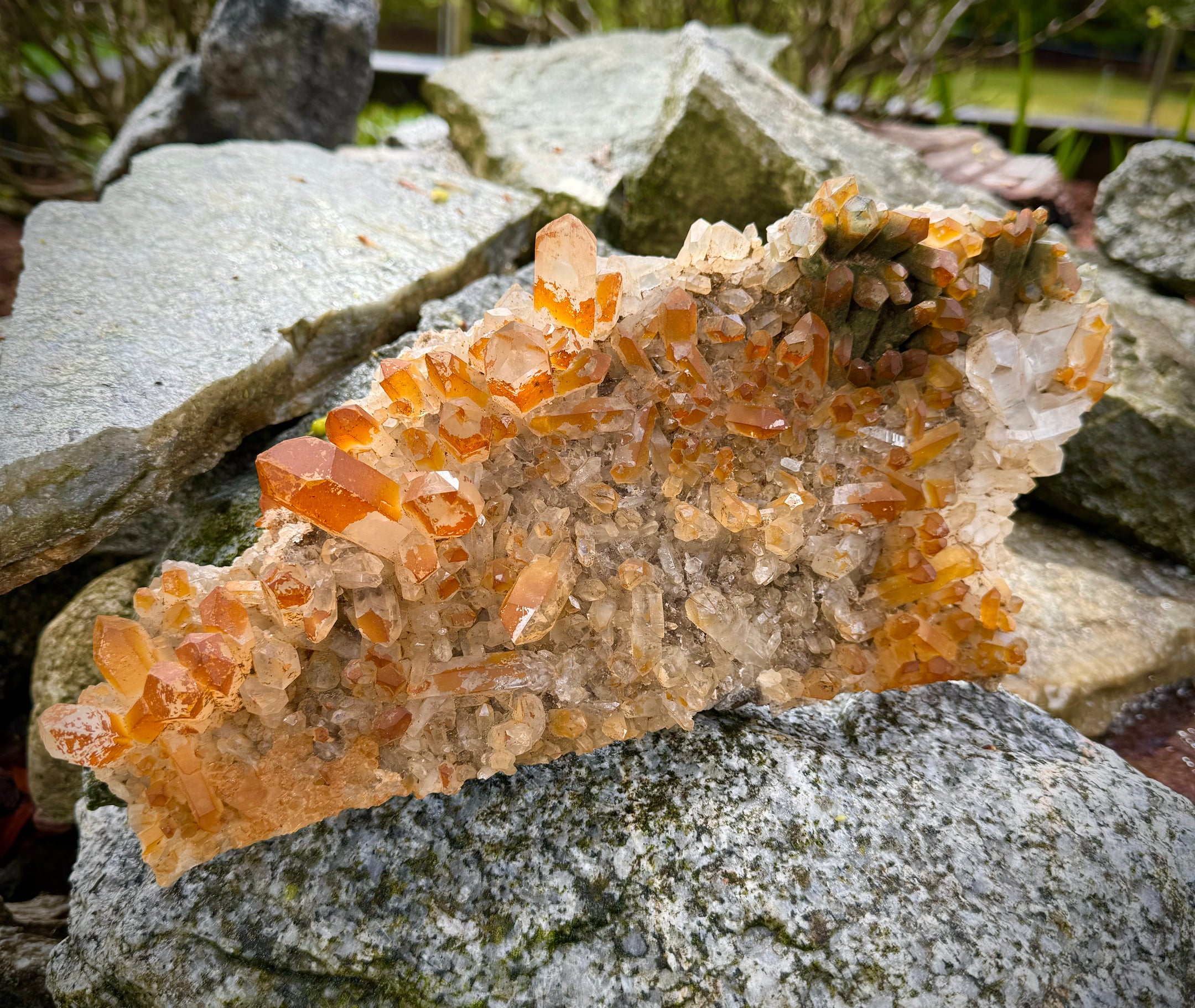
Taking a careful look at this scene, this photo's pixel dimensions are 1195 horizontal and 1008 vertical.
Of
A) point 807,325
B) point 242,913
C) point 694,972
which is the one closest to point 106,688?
point 242,913

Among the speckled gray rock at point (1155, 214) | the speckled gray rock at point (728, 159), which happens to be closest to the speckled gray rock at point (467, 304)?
the speckled gray rock at point (728, 159)

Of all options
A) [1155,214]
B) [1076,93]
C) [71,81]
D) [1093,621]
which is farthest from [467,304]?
[1076,93]

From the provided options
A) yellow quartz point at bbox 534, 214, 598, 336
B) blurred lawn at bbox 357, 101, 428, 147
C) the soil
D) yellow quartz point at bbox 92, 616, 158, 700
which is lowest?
the soil

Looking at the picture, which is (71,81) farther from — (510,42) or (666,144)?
(666,144)

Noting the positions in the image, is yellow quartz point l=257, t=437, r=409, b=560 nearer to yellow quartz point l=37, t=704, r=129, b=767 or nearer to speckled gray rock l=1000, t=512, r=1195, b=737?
yellow quartz point l=37, t=704, r=129, b=767

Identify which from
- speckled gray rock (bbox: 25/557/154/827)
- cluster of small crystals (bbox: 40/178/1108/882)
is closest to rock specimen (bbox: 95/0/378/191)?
speckled gray rock (bbox: 25/557/154/827)

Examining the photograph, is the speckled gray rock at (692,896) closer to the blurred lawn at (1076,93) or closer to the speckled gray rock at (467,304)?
the speckled gray rock at (467,304)

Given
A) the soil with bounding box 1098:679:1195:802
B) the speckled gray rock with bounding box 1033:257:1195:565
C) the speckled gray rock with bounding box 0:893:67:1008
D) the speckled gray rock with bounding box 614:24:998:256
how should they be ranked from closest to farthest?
the speckled gray rock with bounding box 0:893:67:1008 < the soil with bounding box 1098:679:1195:802 < the speckled gray rock with bounding box 1033:257:1195:565 < the speckled gray rock with bounding box 614:24:998:256
